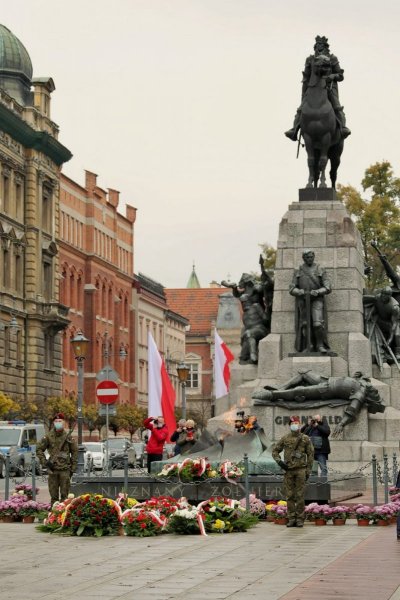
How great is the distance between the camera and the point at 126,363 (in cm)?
11175

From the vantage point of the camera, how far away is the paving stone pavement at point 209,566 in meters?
14.4

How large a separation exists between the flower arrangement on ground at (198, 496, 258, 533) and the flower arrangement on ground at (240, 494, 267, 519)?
142cm

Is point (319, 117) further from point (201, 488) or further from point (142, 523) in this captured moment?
point (142, 523)

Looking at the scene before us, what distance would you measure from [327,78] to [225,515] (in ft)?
45.9

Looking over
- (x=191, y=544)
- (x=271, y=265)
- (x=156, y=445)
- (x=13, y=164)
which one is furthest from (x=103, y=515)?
(x=13, y=164)

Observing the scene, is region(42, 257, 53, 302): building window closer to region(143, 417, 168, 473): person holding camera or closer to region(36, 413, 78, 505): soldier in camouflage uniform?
region(143, 417, 168, 473): person holding camera

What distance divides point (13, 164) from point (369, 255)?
Answer: 2721 cm

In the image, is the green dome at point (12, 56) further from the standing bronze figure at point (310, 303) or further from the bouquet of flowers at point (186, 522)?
the bouquet of flowers at point (186, 522)

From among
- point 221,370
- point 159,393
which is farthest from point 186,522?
point 221,370

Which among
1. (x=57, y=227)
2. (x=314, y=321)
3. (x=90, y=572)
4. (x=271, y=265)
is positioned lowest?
(x=90, y=572)

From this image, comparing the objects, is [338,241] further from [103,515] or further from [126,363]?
Answer: [126,363]

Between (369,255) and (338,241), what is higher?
(369,255)

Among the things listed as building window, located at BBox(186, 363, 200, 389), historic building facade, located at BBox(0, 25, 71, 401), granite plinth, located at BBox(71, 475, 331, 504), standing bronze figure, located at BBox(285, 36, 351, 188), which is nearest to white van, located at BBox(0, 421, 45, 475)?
standing bronze figure, located at BBox(285, 36, 351, 188)

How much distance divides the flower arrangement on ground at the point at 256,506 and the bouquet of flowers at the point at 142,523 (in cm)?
256
